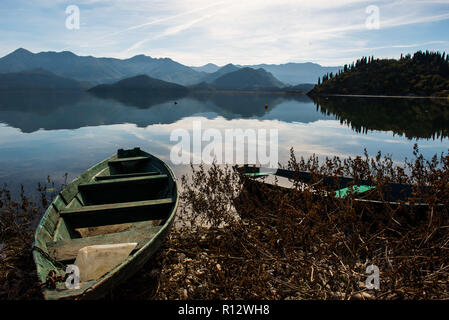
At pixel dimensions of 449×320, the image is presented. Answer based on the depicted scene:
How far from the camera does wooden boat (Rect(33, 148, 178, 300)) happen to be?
4.17 m

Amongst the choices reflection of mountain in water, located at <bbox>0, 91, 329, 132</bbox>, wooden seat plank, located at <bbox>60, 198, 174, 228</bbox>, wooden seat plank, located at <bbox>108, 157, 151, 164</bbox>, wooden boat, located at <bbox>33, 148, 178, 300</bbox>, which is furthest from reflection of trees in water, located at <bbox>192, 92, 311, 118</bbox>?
wooden seat plank, located at <bbox>60, 198, 174, 228</bbox>

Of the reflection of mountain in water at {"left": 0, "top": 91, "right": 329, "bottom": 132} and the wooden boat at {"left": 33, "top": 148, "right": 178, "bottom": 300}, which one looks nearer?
the wooden boat at {"left": 33, "top": 148, "right": 178, "bottom": 300}

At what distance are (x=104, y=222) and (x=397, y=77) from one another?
555 ft

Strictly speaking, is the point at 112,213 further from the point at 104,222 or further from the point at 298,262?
the point at 298,262

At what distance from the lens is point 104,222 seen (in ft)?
22.3

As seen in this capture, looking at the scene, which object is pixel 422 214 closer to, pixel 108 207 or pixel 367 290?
pixel 367 290

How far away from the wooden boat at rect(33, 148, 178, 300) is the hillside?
142692 millimetres

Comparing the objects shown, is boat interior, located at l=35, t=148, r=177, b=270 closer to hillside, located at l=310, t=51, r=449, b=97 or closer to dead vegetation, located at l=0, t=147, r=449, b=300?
dead vegetation, located at l=0, t=147, r=449, b=300

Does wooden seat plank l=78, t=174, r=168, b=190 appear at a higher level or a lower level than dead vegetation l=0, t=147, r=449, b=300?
higher

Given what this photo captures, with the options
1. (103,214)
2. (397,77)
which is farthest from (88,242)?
(397,77)

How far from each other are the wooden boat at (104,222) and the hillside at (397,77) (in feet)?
468

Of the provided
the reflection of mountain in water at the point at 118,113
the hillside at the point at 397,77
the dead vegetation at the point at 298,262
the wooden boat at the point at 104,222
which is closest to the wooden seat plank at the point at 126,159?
the wooden boat at the point at 104,222

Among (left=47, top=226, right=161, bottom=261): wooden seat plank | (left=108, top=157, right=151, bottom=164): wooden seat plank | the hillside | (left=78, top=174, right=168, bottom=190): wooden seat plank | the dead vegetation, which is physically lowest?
the dead vegetation
